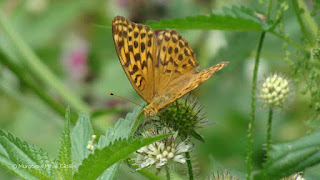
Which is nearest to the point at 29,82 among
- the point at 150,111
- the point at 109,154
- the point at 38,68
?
the point at 38,68

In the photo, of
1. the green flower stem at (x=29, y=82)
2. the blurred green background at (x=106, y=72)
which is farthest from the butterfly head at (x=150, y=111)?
the blurred green background at (x=106, y=72)

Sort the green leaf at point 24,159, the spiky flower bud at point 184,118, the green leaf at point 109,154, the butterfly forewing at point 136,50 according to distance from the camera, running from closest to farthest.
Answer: the green leaf at point 109,154 < the green leaf at point 24,159 < the spiky flower bud at point 184,118 < the butterfly forewing at point 136,50

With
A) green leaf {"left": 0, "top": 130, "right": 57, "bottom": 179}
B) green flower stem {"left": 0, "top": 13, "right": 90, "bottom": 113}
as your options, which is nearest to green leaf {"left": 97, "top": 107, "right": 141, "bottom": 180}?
green leaf {"left": 0, "top": 130, "right": 57, "bottom": 179}

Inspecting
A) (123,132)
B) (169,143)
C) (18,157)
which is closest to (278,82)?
(169,143)

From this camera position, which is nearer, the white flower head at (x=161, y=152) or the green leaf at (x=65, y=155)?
the green leaf at (x=65, y=155)

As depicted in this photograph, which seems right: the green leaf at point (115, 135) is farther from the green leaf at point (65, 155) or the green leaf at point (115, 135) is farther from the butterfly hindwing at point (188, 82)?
the butterfly hindwing at point (188, 82)

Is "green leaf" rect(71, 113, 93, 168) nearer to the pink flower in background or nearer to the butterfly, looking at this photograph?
the butterfly
